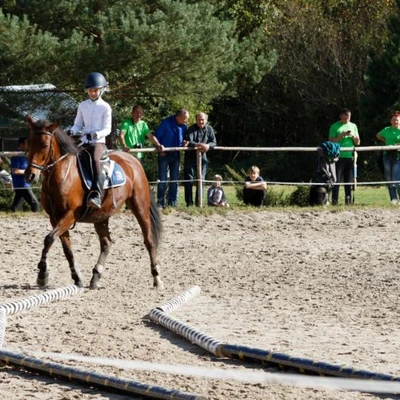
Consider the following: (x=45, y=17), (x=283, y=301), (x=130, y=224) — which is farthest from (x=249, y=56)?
(x=283, y=301)

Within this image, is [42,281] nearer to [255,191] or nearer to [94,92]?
[94,92]

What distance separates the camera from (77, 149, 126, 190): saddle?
12984 millimetres

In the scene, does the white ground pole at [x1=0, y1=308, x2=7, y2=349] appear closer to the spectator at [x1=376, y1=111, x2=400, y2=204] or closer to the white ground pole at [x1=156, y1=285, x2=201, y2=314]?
the white ground pole at [x1=156, y1=285, x2=201, y2=314]

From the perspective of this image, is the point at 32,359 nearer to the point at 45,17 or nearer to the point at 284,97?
the point at 45,17

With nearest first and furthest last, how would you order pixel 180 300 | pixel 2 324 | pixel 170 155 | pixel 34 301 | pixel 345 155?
pixel 2 324 → pixel 34 301 → pixel 180 300 → pixel 170 155 → pixel 345 155

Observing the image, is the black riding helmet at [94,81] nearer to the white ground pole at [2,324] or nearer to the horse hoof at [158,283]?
the horse hoof at [158,283]

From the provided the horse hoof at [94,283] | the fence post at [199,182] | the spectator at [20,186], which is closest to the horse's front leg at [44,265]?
the horse hoof at [94,283]

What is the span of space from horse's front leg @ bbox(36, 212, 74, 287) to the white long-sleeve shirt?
0.98 meters

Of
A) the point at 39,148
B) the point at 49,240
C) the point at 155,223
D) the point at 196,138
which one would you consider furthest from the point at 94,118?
the point at 196,138

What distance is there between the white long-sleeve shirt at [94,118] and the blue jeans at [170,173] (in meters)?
7.29

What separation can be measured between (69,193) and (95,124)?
84cm

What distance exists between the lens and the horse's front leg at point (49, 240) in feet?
41.0

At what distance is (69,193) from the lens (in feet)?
41.9

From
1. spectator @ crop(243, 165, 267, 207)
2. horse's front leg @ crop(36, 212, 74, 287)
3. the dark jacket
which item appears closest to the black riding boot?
horse's front leg @ crop(36, 212, 74, 287)
